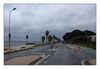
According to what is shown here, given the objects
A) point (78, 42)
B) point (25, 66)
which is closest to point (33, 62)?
point (25, 66)

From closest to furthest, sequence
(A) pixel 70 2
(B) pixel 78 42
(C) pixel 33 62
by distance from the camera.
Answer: (A) pixel 70 2 → (C) pixel 33 62 → (B) pixel 78 42

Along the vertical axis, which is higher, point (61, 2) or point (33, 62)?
point (61, 2)

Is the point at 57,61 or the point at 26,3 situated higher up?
the point at 26,3

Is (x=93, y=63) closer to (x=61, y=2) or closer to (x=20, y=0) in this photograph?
(x=61, y=2)

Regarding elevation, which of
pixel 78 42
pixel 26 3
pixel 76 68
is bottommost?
Result: pixel 76 68

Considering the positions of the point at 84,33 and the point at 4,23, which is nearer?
the point at 4,23

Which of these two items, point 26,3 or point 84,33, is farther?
point 84,33

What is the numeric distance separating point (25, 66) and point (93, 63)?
2.27 metres

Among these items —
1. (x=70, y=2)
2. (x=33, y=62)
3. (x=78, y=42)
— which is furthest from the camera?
(x=78, y=42)

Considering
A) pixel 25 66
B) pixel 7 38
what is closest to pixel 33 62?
pixel 25 66

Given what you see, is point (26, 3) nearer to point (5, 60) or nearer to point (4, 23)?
point (4, 23)

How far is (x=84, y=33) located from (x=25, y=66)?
247cm

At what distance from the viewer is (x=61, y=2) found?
28.7ft

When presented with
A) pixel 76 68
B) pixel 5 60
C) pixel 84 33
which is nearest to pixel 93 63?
pixel 76 68
